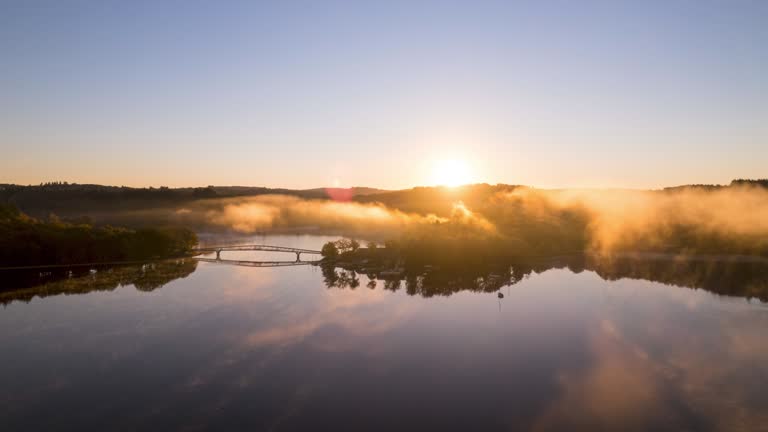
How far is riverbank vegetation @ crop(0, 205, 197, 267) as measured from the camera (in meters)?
112

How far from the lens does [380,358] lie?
6047 cm

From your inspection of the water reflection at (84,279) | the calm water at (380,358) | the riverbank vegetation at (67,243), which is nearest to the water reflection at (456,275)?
the water reflection at (84,279)

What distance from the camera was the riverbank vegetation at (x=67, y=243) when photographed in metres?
112

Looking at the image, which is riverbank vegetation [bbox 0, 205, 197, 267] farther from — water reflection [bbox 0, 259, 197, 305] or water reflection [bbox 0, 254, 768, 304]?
water reflection [bbox 0, 254, 768, 304]

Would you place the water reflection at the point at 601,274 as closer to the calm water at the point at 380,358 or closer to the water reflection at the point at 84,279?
the calm water at the point at 380,358

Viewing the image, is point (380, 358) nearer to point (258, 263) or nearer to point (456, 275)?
point (456, 275)

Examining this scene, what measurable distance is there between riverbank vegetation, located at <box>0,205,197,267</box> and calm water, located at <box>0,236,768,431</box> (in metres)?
18.9

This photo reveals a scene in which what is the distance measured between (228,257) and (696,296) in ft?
418

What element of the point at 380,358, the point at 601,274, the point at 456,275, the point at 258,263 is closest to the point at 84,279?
the point at 258,263

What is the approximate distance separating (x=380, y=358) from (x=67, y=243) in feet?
317

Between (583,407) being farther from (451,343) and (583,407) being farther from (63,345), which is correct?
(63,345)

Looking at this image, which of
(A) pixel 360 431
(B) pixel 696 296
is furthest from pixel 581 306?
(A) pixel 360 431

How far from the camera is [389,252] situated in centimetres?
14012

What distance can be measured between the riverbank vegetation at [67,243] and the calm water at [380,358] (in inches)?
744
